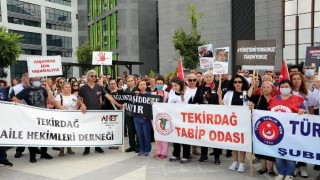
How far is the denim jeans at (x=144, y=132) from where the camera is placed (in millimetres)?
8195

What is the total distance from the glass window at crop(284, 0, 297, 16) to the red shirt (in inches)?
1187

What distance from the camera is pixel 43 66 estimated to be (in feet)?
28.1

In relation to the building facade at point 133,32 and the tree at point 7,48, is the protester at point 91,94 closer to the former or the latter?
the tree at point 7,48

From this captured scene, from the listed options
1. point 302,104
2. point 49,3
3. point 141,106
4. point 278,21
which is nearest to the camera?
point 302,104

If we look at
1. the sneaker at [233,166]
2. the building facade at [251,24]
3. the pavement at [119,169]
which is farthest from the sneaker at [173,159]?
the building facade at [251,24]

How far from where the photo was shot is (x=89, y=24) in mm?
67250

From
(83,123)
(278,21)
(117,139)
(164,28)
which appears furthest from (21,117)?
(164,28)

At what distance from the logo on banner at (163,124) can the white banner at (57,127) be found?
3.95 feet

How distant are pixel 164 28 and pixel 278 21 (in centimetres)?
1653

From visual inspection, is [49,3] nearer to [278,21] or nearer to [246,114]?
[278,21]

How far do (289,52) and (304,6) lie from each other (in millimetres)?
4622

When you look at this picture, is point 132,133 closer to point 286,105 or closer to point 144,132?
point 144,132

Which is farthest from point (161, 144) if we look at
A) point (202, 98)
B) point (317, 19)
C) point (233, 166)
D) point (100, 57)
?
point (317, 19)

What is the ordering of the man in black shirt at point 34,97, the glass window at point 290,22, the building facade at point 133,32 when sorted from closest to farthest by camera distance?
the man in black shirt at point 34,97 < the glass window at point 290,22 < the building facade at point 133,32
